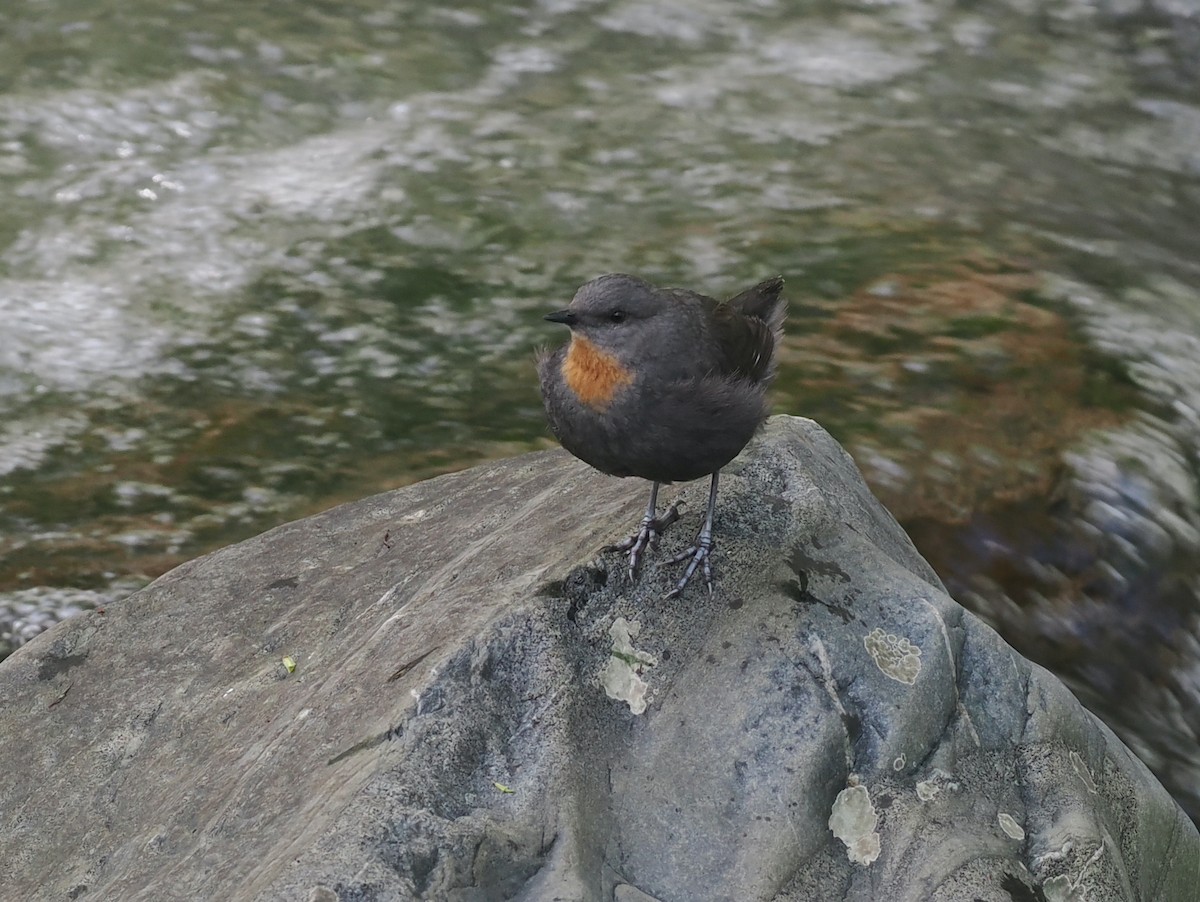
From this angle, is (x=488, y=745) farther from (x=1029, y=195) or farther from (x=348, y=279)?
(x=1029, y=195)

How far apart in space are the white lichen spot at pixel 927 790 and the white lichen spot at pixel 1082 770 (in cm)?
39

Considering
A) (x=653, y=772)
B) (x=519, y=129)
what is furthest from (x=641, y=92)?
(x=653, y=772)

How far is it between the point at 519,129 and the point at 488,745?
829 cm

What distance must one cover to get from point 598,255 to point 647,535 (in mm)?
5743

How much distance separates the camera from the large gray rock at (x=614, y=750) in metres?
2.77

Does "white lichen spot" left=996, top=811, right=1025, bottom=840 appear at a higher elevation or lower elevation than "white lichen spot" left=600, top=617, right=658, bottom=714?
lower

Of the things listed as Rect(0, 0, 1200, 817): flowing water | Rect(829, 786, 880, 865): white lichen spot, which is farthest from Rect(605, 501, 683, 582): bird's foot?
Rect(0, 0, 1200, 817): flowing water

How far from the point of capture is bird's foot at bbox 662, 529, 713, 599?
337 cm

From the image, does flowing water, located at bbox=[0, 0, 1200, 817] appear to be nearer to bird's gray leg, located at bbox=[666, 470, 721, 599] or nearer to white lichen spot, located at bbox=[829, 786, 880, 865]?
bird's gray leg, located at bbox=[666, 470, 721, 599]

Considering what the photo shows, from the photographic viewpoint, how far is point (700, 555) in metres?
3.44

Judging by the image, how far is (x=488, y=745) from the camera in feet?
9.55

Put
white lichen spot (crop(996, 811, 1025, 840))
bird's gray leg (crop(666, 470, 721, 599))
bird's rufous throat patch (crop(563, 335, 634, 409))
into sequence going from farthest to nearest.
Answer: bird's rufous throat patch (crop(563, 335, 634, 409)) → bird's gray leg (crop(666, 470, 721, 599)) → white lichen spot (crop(996, 811, 1025, 840))

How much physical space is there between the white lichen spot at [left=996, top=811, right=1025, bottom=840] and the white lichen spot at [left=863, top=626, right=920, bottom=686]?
354 millimetres

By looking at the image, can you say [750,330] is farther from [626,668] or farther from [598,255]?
[598,255]
